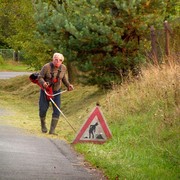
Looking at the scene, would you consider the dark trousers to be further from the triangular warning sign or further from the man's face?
the triangular warning sign

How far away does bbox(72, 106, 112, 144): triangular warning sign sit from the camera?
51.0 feet

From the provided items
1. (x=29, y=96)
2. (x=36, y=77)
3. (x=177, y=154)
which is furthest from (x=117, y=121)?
(x=29, y=96)

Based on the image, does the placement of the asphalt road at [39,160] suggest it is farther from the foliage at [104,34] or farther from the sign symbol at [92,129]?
the foliage at [104,34]

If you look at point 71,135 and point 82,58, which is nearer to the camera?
point 71,135

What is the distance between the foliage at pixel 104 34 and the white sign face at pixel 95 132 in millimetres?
7777

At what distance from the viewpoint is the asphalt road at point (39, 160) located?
37.0 feet

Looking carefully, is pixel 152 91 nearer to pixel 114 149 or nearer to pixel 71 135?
pixel 71 135

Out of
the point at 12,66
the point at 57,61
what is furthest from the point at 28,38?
the point at 12,66

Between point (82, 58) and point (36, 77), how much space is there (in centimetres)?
675

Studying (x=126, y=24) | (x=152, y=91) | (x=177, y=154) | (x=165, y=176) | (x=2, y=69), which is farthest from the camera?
(x=2, y=69)

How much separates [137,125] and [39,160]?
353 centimetres

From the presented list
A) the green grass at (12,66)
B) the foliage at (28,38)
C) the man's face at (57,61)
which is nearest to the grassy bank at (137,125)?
the man's face at (57,61)

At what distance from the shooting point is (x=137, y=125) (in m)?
15.8

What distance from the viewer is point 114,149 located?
46.1ft
